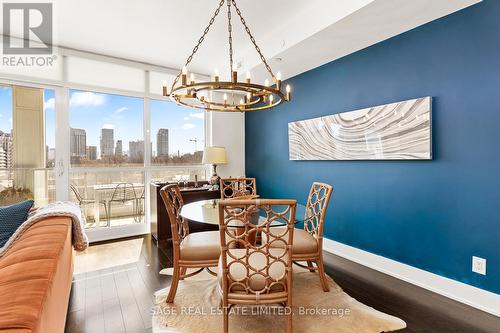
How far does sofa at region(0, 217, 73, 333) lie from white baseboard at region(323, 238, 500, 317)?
291 centimetres

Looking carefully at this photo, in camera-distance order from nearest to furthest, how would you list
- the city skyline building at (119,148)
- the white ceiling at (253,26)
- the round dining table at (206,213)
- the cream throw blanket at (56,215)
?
the cream throw blanket at (56,215) < the round dining table at (206,213) < the white ceiling at (253,26) < the city skyline building at (119,148)

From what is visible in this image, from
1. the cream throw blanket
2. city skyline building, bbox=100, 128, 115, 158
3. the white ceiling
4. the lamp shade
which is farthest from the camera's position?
the lamp shade

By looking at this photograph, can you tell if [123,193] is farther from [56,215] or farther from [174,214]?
[174,214]

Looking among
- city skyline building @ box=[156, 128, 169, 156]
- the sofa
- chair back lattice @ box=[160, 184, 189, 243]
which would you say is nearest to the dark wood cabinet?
city skyline building @ box=[156, 128, 169, 156]

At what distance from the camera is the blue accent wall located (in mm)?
2205

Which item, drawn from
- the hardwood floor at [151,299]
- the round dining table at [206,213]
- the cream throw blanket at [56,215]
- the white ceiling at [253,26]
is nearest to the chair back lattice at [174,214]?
the round dining table at [206,213]

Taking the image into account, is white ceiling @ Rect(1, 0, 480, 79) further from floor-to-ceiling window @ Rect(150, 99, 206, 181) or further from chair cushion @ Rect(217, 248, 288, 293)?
chair cushion @ Rect(217, 248, 288, 293)

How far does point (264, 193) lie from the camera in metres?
4.98

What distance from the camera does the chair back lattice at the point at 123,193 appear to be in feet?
14.1

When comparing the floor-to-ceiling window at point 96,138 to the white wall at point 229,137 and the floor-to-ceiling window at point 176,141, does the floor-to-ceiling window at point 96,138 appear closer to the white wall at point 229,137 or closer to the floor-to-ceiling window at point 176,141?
the floor-to-ceiling window at point 176,141

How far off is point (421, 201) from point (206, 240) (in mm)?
2081

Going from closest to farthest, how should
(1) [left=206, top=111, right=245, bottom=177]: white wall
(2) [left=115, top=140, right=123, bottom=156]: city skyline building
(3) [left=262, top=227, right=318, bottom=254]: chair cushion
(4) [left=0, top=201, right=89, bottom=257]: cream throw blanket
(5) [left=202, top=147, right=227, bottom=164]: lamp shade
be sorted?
(4) [left=0, top=201, right=89, bottom=257]: cream throw blanket → (3) [left=262, top=227, right=318, bottom=254]: chair cushion → (2) [left=115, top=140, right=123, bottom=156]: city skyline building → (5) [left=202, top=147, right=227, bottom=164]: lamp shade → (1) [left=206, top=111, right=245, bottom=177]: white wall

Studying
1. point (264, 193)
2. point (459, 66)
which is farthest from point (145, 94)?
point (459, 66)

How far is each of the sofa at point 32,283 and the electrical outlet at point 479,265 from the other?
9.63 feet
